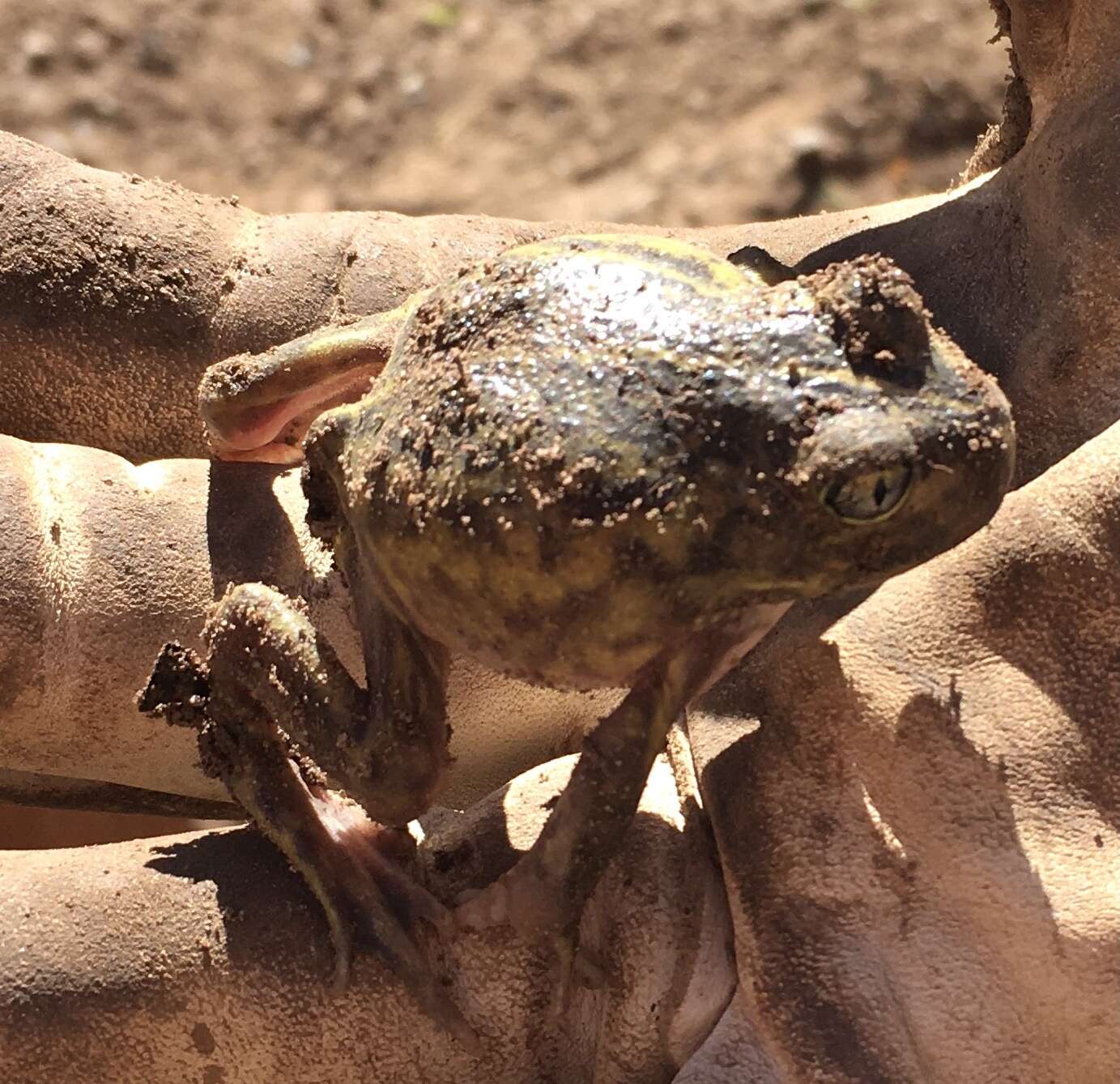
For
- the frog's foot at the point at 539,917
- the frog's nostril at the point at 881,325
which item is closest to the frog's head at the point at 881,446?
the frog's nostril at the point at 881,325

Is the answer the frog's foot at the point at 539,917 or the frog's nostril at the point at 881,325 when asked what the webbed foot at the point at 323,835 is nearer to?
the frog's foot at the point at 539,917

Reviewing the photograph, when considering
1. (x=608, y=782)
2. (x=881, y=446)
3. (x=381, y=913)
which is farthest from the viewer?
(x=381, y=913)

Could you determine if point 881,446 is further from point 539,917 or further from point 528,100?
point 528,100

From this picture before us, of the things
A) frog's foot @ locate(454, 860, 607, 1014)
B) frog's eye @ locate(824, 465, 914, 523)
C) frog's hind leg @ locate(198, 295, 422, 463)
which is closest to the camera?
frog's eye @ locate(824, 465, 914, 523)

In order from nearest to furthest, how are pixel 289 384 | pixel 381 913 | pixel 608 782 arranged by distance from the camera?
1. pixel 608 782
2. pixel 381 913
3. pixel 289 384

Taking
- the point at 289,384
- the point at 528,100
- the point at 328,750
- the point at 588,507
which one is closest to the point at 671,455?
the point at 588,507

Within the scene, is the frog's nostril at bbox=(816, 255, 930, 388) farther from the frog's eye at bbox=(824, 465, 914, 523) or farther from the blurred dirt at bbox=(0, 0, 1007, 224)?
the blurred dirt at bbox=(0, 0, 1007, 224)

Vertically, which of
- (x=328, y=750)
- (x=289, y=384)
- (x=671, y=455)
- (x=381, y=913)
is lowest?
(x=381, y=913)

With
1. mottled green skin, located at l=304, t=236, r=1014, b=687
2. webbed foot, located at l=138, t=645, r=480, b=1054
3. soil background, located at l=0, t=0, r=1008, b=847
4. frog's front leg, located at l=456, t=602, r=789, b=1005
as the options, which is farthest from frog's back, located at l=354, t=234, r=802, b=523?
soil background, located at l=0, t=0, r=1008, b=847
